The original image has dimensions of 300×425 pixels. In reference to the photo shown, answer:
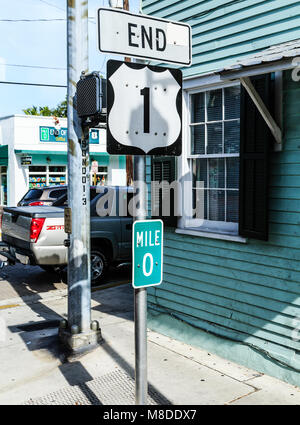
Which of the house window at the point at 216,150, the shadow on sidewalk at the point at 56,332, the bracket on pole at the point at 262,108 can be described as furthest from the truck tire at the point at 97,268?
the bracket on pole at the point at 262,108

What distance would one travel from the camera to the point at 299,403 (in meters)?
4.33

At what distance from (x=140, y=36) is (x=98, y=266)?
719 centimetres

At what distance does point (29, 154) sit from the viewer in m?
25.6

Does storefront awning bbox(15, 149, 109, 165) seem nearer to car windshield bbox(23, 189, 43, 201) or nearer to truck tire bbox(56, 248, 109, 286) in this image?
car windshield bbox(23, 189, 43, 201)

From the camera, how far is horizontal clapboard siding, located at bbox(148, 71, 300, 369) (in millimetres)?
4633

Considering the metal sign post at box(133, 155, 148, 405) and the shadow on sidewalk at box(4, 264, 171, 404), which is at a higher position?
the metal sign post at box(133, 155, 148, 405)

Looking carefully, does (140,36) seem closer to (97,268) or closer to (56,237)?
(56,237)

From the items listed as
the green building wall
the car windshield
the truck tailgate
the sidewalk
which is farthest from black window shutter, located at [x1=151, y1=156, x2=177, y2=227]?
the car windshield

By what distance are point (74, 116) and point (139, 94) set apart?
278 cm

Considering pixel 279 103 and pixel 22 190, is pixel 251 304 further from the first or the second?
pixel 22 190

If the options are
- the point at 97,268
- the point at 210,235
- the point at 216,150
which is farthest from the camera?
the point at 97,268

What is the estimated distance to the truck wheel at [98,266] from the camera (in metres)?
9.71

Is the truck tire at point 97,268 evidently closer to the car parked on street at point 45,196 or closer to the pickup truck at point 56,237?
the pickup truck at point 56,237

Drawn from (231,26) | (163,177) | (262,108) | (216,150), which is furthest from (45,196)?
(262,108)
